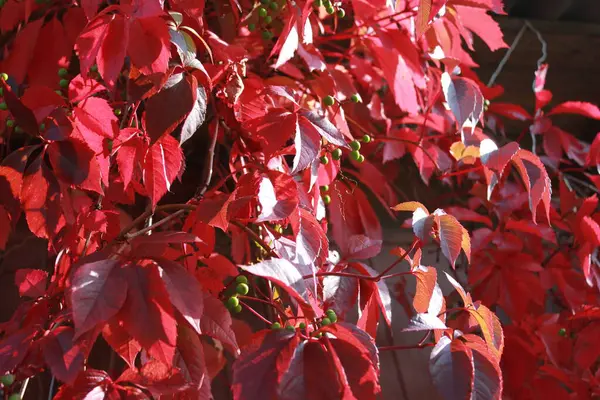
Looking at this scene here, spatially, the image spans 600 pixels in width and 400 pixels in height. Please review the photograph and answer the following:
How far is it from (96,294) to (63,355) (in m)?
0.10

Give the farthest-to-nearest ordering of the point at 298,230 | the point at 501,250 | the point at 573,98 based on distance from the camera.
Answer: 1. the point at 573,98
2. the point at 501,250
3. the point at 298,230

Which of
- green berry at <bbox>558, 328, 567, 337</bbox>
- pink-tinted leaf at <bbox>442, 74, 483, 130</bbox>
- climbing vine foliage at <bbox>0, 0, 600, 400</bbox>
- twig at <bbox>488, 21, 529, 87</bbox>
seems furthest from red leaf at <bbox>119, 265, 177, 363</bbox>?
twig at <bbox>488, 21, 529, 87</bbox>

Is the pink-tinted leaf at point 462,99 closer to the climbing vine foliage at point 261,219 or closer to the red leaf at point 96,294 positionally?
the climbing vine foliage at point 261,219

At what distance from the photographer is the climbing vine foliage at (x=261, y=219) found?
2.38 ft

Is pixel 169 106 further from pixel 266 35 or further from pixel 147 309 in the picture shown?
pixel 266 35

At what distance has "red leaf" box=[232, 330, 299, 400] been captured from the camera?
67cm

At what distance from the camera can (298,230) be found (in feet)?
2.80

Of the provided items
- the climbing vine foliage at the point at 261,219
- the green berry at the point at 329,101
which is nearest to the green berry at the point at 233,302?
the climbing vine foliage at the point at 261,219

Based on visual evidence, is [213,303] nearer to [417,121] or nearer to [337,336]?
[337,336]

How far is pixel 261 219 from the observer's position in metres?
0.77

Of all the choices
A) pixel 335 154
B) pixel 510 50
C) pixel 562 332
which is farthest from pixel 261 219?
pixel 510 50

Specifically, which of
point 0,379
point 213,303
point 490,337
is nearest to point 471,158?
point 490,337

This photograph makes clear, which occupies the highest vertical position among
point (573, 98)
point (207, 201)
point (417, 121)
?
point (207, 201)

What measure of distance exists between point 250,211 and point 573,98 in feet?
4.32
